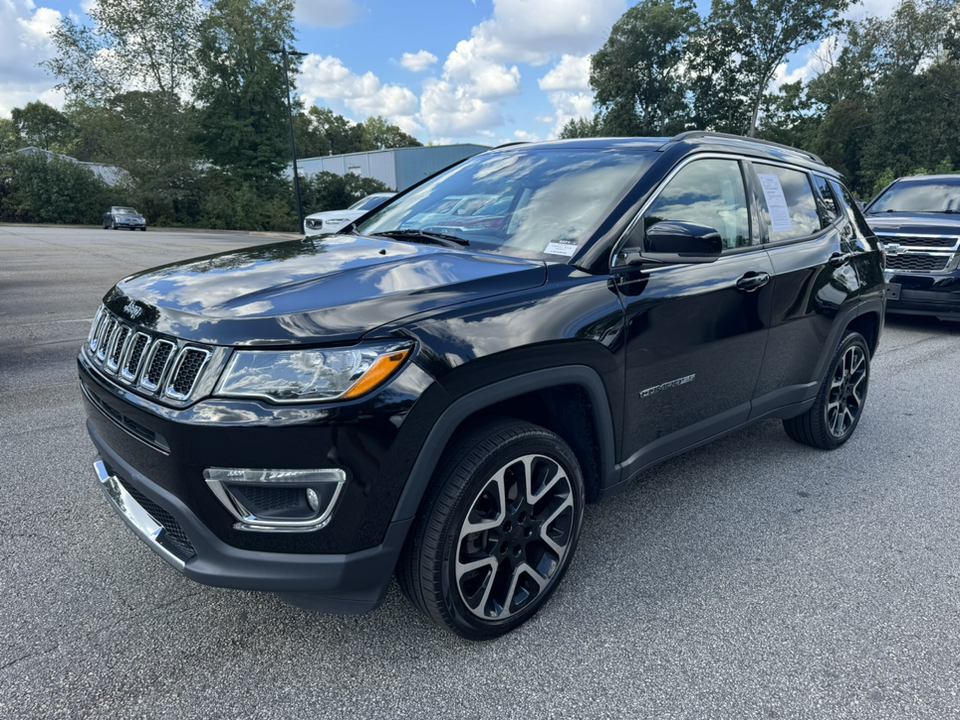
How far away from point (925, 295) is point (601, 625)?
7.43 meters

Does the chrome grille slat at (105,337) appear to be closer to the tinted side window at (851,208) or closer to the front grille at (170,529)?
the front grille at (170,529)

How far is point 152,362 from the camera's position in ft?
6.91

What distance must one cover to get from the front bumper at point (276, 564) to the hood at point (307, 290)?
0.55 meters

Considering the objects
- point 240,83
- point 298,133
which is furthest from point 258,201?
point 298,133

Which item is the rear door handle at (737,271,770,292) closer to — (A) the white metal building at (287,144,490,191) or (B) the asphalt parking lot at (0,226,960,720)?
(B) the asphalt parking lot at (0,226,960,720)

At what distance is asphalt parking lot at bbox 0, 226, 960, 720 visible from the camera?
2.12 metres

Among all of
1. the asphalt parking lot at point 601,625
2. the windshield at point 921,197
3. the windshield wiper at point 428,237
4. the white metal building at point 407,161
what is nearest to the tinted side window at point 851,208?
the asphalt parking lot at point 601,625

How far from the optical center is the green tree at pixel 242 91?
39.5 meters

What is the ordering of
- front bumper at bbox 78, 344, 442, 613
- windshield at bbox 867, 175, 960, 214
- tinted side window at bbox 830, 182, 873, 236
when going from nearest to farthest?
1. front bumper at bbox 78, 344, 442, 613
2. tinted side window at bbox 830, 182, 873, 236
3. windshield at bbox 867, 175, 960, 214

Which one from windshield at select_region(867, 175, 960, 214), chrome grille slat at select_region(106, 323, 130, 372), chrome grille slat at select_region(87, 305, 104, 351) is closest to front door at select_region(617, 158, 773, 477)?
chrome grille slat at select_region(106, 323, 130, 372)

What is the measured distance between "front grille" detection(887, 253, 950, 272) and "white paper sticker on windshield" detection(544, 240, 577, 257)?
7154 mm

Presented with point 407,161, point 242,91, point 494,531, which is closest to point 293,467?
point 494,531

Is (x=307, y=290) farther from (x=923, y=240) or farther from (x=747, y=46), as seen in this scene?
(x=747, y=46)

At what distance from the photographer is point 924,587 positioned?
280 centimetres
